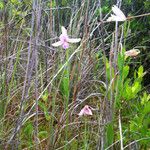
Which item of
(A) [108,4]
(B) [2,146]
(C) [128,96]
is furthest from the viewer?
(A) [108,4]

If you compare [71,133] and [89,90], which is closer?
[71,133]

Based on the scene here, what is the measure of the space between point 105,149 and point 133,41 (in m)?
1.63

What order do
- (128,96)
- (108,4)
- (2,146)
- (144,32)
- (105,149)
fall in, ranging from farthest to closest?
(108,4), (144,32), (128,96), (2,146), (105,149)

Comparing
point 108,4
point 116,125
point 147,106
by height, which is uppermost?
point 108,4

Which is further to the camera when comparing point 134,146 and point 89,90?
point 89,90

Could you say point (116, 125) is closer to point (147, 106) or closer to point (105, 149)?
point (147, 106)

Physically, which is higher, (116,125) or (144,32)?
(144,32)

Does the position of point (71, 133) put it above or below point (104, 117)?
below

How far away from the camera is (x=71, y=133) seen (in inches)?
63.3

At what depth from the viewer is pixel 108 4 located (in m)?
3.16

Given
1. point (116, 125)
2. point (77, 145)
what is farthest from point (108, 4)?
point (77, 145)

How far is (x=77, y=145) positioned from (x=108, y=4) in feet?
6.15

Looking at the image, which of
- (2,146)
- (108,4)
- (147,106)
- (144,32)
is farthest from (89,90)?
(108,4)

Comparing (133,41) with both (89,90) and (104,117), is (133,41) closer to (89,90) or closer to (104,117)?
(89,90)
